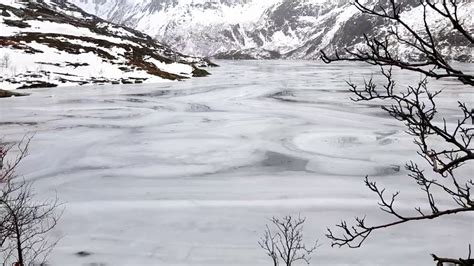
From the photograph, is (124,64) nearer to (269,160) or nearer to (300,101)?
(300,101)

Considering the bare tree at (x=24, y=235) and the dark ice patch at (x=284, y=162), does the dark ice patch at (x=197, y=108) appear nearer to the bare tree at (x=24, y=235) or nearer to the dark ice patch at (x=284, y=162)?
the dark ice patch at (x=284, y=162)

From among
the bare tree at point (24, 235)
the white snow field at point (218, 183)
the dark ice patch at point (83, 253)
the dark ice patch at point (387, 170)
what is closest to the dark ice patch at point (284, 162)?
the white snow field at point (218, 183)

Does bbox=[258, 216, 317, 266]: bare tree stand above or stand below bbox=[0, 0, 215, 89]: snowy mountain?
below

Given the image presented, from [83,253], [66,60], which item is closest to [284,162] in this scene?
[83,253]

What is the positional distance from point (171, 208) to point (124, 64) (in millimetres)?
75976

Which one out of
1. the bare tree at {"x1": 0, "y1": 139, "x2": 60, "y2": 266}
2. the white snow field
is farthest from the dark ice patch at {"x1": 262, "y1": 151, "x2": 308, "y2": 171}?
the bare tree at {"x1": 0, "y1": 139, "x2": 60, "y2": 266}

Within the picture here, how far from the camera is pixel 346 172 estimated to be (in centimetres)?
1666

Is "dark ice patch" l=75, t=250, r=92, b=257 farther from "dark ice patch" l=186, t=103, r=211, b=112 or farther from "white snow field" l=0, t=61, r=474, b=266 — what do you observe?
"dark ice patch" l=186, t=103, r=211, b=112

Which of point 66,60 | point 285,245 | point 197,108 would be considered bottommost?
point 285,245

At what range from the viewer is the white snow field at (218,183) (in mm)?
10453

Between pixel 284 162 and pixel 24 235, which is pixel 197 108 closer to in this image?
pixel 284 162

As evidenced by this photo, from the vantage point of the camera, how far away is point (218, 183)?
50.7ft

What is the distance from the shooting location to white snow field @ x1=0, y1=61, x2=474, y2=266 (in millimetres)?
10453

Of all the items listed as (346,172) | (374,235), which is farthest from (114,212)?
(346,172)
